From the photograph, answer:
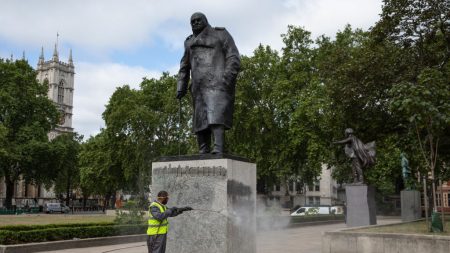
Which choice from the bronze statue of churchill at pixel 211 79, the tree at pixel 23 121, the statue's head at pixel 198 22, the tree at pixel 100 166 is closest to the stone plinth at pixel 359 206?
the bronze statue of churchill at pixel 211 79

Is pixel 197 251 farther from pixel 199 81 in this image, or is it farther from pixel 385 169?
pixel 385 169

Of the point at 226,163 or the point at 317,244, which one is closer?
the point at 226,163

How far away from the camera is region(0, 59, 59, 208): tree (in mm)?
43438

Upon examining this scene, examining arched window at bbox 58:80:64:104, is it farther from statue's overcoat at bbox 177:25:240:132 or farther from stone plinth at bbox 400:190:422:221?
statue's overcoat at bbox 177:25:240:132

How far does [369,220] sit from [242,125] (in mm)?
20017

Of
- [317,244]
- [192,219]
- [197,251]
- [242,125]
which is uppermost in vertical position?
[242,125]

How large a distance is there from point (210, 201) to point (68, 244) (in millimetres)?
8976

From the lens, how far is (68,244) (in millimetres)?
14766

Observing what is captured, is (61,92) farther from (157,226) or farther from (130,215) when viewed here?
(157,226)

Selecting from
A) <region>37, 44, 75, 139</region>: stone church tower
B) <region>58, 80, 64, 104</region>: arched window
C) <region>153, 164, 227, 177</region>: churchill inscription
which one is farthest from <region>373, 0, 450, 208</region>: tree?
<region>58, 80, 64, 104</region>: arched window

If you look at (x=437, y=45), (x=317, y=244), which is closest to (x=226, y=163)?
(x=317, y=244)

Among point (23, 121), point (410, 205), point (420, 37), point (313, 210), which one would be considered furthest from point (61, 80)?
point (420, 37)

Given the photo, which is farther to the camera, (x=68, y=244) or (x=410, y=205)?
(x=410, y=205)

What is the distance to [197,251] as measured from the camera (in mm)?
7617
